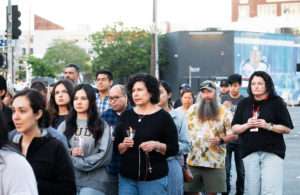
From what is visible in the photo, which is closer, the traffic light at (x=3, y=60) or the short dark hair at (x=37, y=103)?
the short dark hair at (x=37, y=103)

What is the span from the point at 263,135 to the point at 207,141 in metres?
1.00

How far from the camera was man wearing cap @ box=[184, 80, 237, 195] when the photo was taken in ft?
23.6

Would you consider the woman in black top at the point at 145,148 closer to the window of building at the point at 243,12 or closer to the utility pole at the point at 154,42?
the utility pole at the point at 154,42

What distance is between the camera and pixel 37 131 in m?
3.86

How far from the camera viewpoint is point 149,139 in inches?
210

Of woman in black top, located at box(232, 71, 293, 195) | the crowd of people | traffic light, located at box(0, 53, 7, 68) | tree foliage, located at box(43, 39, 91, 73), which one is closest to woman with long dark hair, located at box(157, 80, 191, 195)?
the crowd of people

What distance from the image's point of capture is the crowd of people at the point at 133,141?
11.9 feet

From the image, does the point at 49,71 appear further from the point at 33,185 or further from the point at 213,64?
the point at 33,185

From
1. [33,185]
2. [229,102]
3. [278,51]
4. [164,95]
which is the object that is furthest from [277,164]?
[278,51]

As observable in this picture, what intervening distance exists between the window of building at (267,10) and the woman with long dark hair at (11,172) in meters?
117

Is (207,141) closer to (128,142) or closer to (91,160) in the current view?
(128,142)

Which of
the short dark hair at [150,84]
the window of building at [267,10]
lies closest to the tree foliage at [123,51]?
the short dark hair at [150,84]

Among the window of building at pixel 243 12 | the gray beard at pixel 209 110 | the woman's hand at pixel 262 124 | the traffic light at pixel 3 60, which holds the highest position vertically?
the window of building at pixel 243 12

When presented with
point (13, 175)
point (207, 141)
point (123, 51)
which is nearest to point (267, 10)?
point (123, 51)
